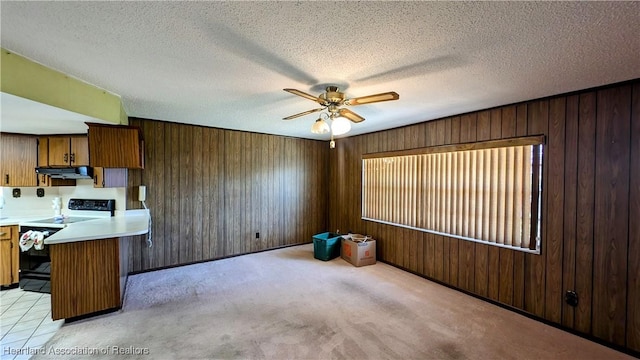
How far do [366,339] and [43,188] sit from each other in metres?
4.83

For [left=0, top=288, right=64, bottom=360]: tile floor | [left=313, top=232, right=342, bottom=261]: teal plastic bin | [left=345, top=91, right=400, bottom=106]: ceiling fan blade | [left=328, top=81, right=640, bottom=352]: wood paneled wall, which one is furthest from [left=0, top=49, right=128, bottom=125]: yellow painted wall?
[left=328, top=81, right=640, bottom=352]: wood paneled wall

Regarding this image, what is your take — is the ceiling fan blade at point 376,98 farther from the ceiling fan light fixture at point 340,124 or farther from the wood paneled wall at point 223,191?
the wood paneled wall at point 223,191

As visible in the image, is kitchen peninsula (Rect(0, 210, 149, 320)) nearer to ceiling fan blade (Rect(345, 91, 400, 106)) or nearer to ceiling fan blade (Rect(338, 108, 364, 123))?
ceiling fan blade (Rect(338, 108, 364, 123))

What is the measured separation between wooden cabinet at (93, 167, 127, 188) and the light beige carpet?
1.35 m

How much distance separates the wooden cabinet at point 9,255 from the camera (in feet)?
10.5

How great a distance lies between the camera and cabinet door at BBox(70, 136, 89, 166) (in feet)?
11.3

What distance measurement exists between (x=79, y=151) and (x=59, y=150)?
0.28 m

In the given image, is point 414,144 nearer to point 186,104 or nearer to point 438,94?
point 438,94

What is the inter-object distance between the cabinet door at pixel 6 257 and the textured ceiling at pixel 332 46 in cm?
159

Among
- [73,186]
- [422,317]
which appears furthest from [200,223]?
[422,317]

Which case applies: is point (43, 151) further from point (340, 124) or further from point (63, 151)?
point (340, 124)

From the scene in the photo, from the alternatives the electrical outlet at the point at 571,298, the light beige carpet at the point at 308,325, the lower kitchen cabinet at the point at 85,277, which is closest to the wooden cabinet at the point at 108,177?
the lower kitchen cabinet at the point at 85,277

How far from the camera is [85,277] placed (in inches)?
103

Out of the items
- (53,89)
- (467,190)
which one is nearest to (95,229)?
(53,89)
